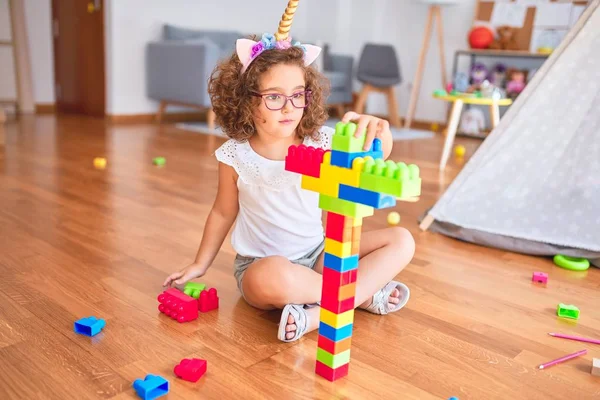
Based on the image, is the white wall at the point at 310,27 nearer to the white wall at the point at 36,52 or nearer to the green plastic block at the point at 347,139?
the white wall at the point at 36,52

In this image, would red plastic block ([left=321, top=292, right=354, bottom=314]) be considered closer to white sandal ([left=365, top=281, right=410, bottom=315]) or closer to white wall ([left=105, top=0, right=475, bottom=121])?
white sandal ([left=365, top=281, right=410, bottom=315])

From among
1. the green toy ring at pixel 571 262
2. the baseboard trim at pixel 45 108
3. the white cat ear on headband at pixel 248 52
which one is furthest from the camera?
the baseboard trim at pixel 45 108

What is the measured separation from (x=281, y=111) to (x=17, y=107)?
13.2 feet

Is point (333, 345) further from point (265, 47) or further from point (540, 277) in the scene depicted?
point (540, 277)

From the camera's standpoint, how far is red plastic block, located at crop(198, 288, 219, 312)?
3.70 ft

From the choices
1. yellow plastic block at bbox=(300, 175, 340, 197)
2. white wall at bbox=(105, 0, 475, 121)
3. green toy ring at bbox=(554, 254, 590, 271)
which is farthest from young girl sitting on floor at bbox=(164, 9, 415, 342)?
white wall at bbox=(105, 0, 475, 121)

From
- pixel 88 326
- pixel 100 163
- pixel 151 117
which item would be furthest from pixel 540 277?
pixel 151 117

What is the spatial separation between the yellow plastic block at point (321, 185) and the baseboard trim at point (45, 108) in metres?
4.29

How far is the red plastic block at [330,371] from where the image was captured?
874mm

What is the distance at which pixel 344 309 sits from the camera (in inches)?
32.7

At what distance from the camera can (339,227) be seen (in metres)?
0.80

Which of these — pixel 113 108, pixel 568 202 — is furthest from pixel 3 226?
pixel 113 108

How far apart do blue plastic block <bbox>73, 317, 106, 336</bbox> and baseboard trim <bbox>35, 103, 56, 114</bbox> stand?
4.00 meters

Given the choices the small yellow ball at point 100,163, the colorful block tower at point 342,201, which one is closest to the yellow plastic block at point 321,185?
the colorful block tower at point 342,201
